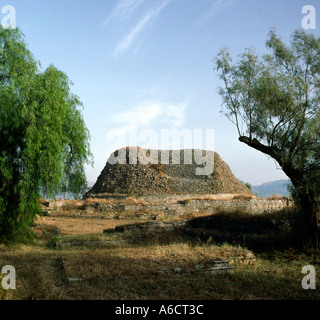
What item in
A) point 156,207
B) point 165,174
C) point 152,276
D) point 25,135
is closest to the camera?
point 152,276

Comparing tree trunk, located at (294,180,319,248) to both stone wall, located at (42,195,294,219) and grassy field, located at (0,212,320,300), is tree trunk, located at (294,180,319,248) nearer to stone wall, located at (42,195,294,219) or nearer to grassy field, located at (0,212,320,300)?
grassy field, located at (0,212,320,300)

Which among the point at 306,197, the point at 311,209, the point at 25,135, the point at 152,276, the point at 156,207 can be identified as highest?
the point at 25,135

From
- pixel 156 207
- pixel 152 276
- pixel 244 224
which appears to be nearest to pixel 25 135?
pixel 152 276

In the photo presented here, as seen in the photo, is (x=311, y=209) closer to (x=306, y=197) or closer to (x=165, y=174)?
(x=306, y=197)

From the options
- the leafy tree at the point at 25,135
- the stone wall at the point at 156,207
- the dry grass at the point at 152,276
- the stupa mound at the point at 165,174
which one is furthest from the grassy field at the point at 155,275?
the stupa mound at the point at 165,174

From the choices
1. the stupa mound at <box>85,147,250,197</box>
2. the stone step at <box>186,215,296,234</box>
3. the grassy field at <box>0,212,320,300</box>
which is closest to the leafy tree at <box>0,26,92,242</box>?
the grassy field at <box>0,212,320,300</box>

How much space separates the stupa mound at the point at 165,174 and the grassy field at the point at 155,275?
2583 cm

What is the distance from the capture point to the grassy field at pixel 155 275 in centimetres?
591

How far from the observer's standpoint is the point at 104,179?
1554 inches

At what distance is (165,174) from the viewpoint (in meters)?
41.2

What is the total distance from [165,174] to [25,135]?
31.2 m
